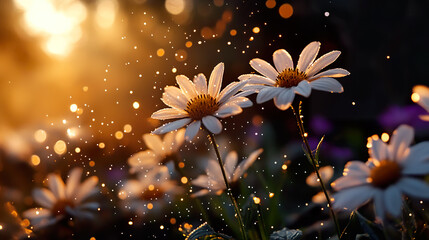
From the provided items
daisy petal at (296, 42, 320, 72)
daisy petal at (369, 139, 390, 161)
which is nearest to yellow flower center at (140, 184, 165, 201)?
daisy petal at (296, 42, 320, 72)

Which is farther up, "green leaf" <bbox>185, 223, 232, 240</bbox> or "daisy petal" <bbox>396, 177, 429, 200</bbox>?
"green leaf" <bbox>185, 223, 232, 240</bbox>

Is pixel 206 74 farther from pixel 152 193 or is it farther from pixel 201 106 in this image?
pixel 201 106

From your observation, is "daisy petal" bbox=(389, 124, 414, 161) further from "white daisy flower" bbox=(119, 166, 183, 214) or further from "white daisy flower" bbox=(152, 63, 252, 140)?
"white daisy flower" bbox=(119, 166, 183, 214)

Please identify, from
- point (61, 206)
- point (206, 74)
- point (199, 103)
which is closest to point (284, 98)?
point (199, 103)

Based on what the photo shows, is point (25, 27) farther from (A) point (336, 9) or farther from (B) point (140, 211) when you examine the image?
(B) point (140, 211)

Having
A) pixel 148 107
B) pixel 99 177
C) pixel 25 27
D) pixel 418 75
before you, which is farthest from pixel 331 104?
pixel 25 27

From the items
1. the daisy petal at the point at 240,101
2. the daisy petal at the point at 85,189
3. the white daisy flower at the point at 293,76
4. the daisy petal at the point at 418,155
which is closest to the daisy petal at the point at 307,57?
the white daisy flower at the point at 293,76
